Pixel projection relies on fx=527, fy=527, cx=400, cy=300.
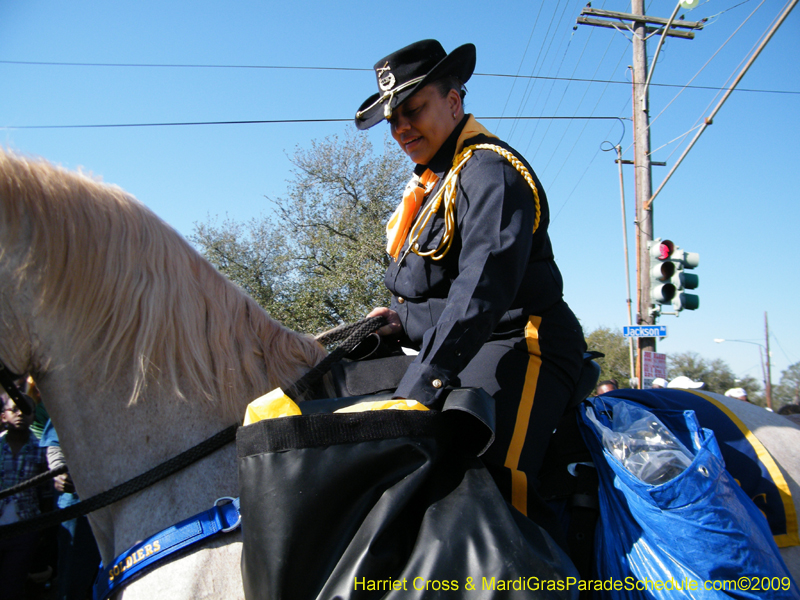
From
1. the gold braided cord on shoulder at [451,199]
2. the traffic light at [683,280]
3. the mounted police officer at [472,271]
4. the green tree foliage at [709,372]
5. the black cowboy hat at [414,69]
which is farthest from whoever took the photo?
the green tree foliage at [709,372]

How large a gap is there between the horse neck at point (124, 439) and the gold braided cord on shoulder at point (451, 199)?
3.06ft

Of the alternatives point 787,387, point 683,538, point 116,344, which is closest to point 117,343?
point 116,344

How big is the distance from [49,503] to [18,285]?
349 cm

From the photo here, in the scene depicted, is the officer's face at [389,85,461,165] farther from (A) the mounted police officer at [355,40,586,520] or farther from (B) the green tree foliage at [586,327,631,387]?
(B) the green tree foliage at [586,327,631,387]

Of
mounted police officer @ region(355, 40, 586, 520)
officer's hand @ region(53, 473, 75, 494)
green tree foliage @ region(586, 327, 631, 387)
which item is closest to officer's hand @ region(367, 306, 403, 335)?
mounted police officer @ region(355, 40, 586, 520)

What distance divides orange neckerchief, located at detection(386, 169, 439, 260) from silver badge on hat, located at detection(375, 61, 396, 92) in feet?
1.23

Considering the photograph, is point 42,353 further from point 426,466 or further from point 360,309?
point 360,309

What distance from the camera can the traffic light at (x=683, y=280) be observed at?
7.79 meters

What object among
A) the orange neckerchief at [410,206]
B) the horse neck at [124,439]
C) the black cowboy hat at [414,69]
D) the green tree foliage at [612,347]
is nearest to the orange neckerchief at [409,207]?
the orange neckerchief at [410,206]

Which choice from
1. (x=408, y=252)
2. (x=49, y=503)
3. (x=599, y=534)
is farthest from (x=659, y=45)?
(x=49, y=503)

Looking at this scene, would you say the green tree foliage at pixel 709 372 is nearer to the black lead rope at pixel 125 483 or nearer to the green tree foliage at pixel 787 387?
the green tree foliage at pixel 787 387

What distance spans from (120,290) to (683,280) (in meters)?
7.99

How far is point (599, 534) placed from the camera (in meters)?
1.71

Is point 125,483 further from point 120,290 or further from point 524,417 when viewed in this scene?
point 524,417
